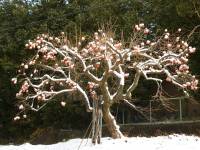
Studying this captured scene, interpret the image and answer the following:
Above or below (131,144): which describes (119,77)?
above

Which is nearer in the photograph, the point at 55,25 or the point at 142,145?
the point at 142,145

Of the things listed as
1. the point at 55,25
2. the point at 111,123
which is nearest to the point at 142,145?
the point at 111,123

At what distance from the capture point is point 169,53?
32.8 feet

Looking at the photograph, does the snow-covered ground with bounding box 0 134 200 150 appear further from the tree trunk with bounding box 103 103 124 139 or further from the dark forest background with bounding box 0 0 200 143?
the dark forest background with bounding box 0 0 200 143

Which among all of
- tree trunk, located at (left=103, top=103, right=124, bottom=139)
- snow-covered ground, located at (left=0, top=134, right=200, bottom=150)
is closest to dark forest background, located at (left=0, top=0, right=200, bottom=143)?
tree trunk, located at (left=103, top=103, right=124, bottom=139)

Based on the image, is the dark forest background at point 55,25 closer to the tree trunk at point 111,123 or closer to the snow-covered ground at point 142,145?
the tree trunk at point 111,123

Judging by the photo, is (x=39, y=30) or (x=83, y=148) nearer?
(x=83, y=148)

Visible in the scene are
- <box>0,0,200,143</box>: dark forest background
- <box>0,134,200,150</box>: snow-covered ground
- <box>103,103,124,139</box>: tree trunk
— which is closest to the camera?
<box>0,134,200,150</box>: snow-covered ground

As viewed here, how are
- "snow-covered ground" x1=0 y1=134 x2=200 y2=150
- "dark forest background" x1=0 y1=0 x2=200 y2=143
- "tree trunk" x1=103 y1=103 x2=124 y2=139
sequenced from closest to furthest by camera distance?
1. "snow-covered ground" x1=0 y1=134 x2=200 y2=150
2. "tree trunk" x1=103 y1=103 x2=124 y2=139
3. "dark forest background" x1=0 y1=0 x2=200 y2=143

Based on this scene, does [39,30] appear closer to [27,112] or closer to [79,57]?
[27,112]

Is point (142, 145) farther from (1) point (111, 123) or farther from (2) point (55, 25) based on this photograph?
(2) point (55, 25)

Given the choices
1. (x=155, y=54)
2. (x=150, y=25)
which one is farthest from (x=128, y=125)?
(x=155, y=54)

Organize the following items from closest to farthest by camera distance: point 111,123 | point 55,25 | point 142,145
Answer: point 142,145 → point 111,123 → point 55,25

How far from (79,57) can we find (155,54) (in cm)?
247
